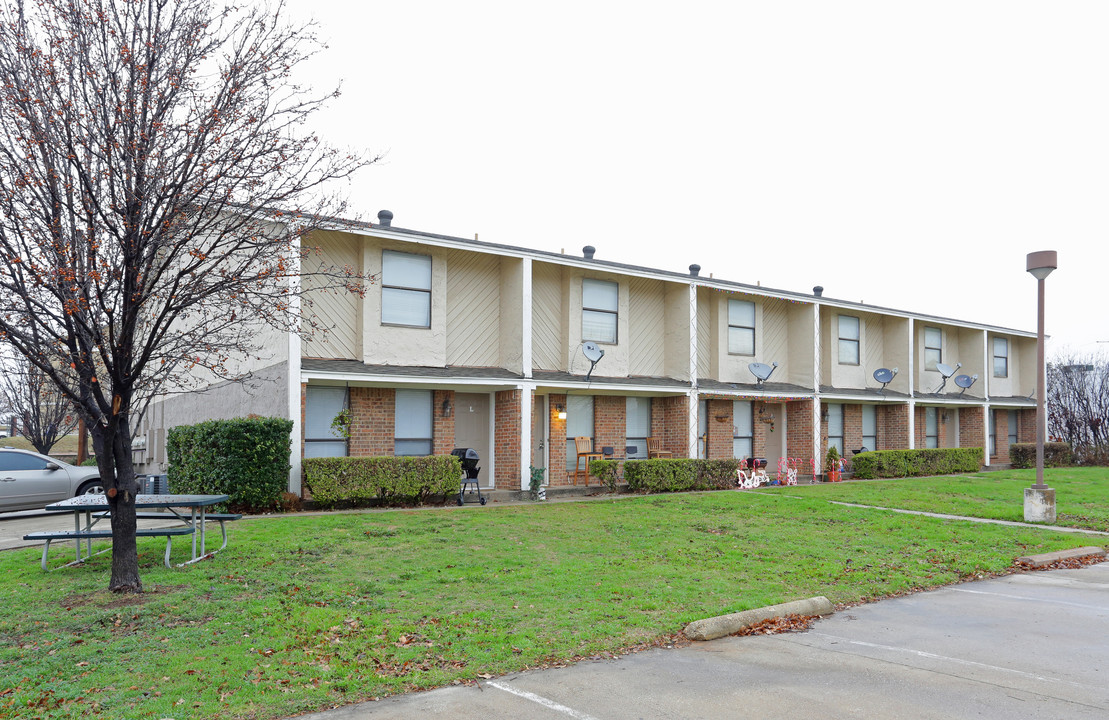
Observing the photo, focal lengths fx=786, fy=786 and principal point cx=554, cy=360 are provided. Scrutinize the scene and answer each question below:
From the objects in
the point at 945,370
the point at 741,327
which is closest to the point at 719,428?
the point at 741,327

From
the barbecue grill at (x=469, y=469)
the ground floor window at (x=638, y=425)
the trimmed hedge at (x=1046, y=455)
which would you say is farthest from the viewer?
the trimmed hedge at (x=1046, y=455)

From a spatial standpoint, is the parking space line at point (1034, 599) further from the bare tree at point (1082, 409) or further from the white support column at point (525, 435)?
the bare tree at point (1082, 409)

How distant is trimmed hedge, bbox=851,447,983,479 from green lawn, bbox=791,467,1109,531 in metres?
1.28

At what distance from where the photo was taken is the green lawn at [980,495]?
612 inches

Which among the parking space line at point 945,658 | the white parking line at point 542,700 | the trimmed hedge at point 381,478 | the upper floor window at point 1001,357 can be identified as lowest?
the parking space line at point 945,658

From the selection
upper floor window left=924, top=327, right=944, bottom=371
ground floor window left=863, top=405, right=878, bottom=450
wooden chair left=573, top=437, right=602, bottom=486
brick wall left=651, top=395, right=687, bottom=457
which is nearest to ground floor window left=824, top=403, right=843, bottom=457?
ground floor window left=863, top=405, right=878, bottom=450

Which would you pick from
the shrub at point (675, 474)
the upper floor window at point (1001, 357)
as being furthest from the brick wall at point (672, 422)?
the upper floor window at point (1001, 357)

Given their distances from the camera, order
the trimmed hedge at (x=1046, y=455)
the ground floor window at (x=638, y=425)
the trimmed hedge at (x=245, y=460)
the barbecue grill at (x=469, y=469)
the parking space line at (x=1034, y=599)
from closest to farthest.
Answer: the parking space line at (x=1034, y=599)
the trimmed hedge at (x=245, y=460)
the barbecue grill at (x=469, y=469)
the ground floor window at (x=638, y=425)
the trimmed hedge at (x=1046, y=455)

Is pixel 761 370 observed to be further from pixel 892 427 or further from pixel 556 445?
pixel 892 427

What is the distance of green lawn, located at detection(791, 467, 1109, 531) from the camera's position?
15.6 m

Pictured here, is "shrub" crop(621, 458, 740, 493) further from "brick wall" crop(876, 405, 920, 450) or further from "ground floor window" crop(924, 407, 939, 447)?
"ground floor window" crop(924, 407, 939, 447)

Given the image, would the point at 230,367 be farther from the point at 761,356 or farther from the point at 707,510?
the point at 761,356

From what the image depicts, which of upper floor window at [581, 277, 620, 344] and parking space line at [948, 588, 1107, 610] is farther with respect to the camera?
upper floor window at [581, 277, 620, 344]

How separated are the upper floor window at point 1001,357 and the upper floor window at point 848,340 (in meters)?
9.75
